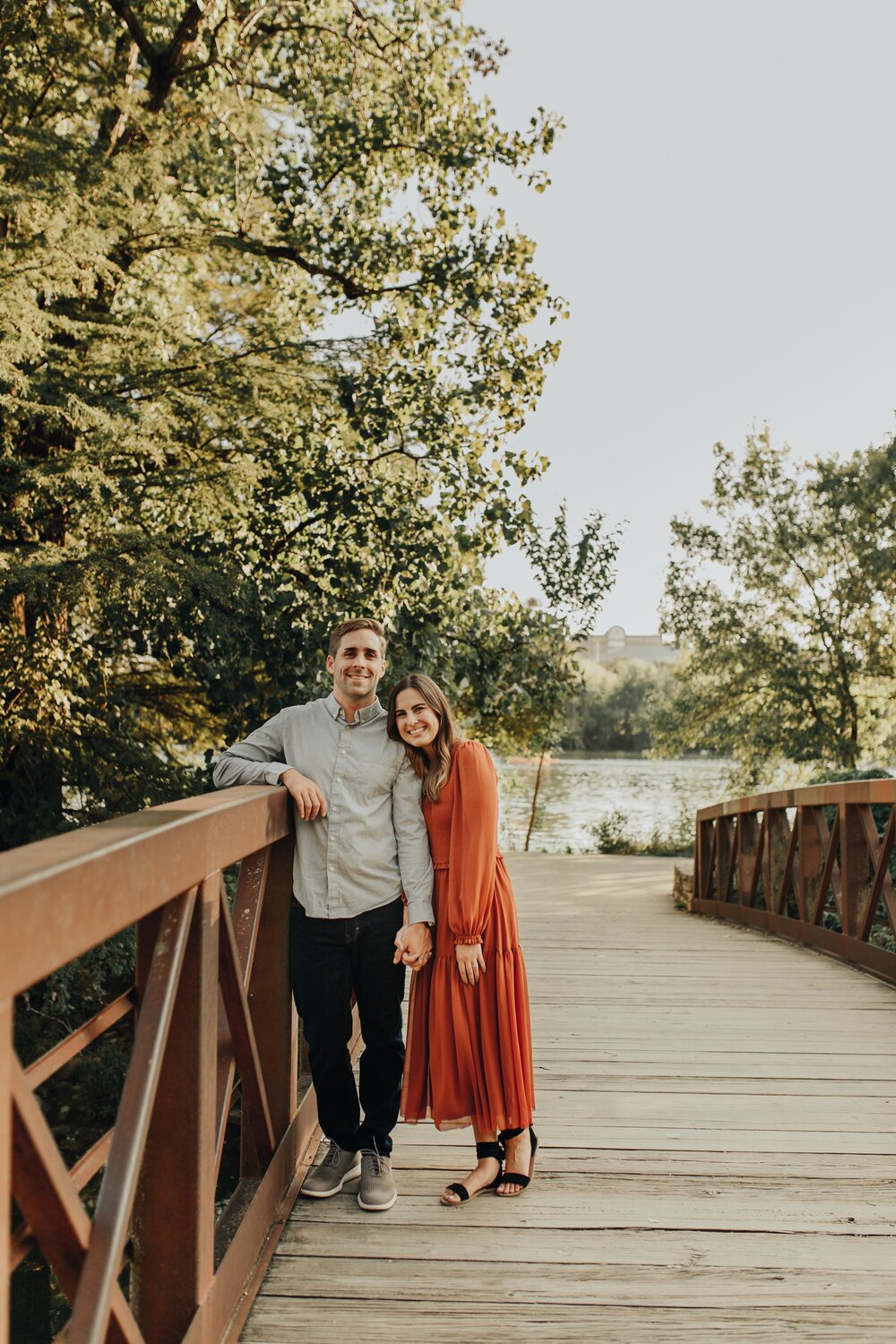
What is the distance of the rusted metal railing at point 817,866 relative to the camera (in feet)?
17.9

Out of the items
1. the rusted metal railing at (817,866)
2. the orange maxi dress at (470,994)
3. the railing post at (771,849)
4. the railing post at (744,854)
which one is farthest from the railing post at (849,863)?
the orange maxi dress at (470,994)

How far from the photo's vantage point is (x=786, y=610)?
1792 centimetres

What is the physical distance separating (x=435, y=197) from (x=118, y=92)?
2.48m

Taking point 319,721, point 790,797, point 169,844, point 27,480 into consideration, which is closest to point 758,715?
point 790,797

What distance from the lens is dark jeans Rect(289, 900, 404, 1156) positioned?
8.92 ft

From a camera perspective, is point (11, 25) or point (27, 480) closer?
point (27, 480)

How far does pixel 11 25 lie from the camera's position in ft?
20.9

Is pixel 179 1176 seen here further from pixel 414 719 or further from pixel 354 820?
pixel 414 719

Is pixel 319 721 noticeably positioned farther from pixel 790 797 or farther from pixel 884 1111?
pixel 790 797

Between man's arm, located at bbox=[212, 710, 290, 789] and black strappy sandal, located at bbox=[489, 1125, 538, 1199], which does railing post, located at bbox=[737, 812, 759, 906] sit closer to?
black strappy sandal, located at bbox=[489, 1125, 538, 1199]

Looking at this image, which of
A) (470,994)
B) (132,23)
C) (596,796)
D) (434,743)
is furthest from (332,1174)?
(596,796)

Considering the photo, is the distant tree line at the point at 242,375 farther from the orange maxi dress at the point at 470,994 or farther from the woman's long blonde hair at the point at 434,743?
the orange maxi dress at the point at 470,994

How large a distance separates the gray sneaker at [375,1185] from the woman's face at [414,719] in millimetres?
1064

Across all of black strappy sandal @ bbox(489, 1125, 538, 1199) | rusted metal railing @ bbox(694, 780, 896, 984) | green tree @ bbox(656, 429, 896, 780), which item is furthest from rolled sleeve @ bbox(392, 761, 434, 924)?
green tree @ bbox(656, 429, 896, 780)
